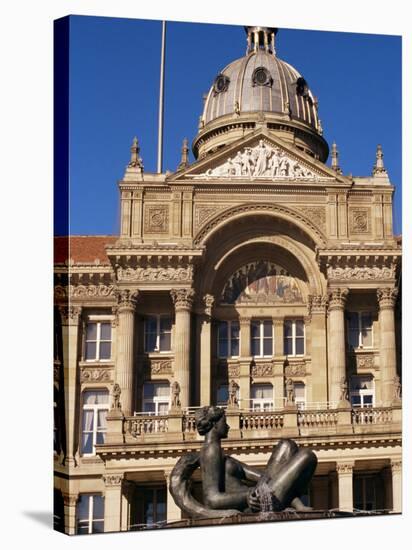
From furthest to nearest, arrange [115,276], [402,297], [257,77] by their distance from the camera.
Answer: [257,77], [115,276], [402,297]

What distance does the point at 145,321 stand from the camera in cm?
2858

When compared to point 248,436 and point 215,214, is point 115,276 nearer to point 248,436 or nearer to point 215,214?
point 215,214

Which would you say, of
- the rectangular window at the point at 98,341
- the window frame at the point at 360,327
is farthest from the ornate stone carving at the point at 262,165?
the rectangular window at the point at 98,341

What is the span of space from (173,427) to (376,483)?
5759mm

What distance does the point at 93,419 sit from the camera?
91.8 feet

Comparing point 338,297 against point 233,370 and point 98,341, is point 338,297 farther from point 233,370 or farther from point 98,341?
point 98,341

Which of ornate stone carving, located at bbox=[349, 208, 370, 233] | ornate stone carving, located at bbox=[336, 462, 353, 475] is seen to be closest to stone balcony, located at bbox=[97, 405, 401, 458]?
ornate stone carving, located at bbox=[336, 462, 353, 475]

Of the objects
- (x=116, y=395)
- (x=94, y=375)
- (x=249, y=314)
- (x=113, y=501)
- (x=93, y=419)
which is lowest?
(x=113, y=501)

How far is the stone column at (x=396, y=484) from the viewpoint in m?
25.1

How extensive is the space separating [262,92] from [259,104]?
22.2 inches

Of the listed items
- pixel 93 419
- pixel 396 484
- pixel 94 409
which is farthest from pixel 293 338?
pixel 93 419

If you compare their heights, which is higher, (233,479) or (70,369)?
(70,369)

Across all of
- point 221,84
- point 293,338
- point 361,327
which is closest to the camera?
point 293,338

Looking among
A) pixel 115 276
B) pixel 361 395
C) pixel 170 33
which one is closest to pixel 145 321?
pixel 115 276
